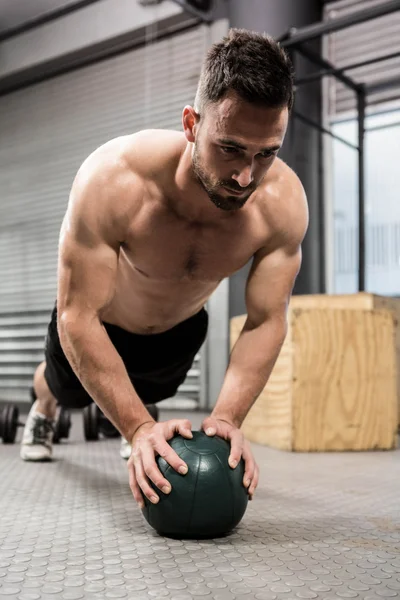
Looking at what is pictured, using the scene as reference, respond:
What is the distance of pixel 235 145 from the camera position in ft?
3.82

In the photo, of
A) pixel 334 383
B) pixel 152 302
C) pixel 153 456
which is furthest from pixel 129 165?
pixel 334 383

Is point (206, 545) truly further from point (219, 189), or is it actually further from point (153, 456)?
point (219, 189)

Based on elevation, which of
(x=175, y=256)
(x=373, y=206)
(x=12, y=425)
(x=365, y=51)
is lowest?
(x=12, y=425)

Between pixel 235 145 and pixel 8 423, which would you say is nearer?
pixel 235 145

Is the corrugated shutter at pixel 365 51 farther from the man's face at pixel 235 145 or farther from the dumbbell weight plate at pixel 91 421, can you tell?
the man's face at pixel 235 145

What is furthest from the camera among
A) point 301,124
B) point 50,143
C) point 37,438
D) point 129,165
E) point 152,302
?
point 50,143

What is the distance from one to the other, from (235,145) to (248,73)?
13 centimetres

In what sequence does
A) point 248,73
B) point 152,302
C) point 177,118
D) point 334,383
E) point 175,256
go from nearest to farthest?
point 248,73
point 175,256
point 152,302
point 334,383
point 177,118

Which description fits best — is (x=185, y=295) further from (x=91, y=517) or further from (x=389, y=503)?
(x=389, y=503)

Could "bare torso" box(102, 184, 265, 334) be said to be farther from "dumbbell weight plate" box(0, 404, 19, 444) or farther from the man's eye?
"dumbbell weight plate" box(0, 404, 19, 444)

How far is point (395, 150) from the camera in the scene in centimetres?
409

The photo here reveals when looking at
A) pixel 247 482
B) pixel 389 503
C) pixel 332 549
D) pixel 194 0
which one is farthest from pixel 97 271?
pixel 194 0

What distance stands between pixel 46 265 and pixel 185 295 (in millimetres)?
3762

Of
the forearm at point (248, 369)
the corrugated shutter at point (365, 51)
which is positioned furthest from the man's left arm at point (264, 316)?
the corrugated shutter at point (365, 51)
